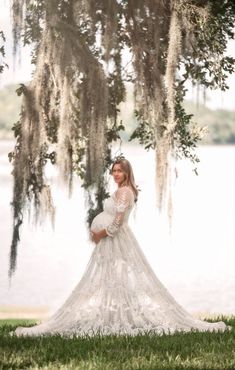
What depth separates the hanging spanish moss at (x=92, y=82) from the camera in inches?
352

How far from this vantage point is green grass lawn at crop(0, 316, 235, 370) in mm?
6014

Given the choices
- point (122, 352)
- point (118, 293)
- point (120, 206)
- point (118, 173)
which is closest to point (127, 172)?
point (118, 173)

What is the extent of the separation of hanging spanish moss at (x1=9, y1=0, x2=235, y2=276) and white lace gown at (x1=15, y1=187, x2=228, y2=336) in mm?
820

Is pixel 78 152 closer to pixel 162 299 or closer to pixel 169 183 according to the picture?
pixel 169 183

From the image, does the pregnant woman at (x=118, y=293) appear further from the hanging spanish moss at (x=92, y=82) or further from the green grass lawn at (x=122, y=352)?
the hanging spanish moss at (x=92, y=82)

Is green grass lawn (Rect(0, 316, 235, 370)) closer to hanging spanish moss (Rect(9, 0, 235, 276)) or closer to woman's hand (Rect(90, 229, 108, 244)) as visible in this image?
woman's hand (Rect(90, 229, 108, 244))

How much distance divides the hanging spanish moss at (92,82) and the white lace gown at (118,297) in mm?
820

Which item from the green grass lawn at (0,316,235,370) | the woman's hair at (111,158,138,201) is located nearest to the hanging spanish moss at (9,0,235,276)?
the woman's hair at (111,158,138,201)


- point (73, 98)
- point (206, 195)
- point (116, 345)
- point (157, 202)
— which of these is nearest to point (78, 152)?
point (73, 98)

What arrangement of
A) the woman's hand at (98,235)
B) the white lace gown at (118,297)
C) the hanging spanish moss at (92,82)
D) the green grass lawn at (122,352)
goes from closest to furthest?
the green grass lawn at (122,352), the white lace gown at (118,297), the woman's hand at (98,235), the hanging spanish moss at (92,82)

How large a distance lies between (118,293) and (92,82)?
2250mm

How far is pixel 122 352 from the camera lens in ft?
21.4

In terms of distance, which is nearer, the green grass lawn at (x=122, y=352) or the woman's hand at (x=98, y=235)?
the green grass lawn at (x=122, y=352)

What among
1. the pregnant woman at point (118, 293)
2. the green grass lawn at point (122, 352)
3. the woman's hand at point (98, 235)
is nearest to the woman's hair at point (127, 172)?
the pregnant woman at point (118, 293)
